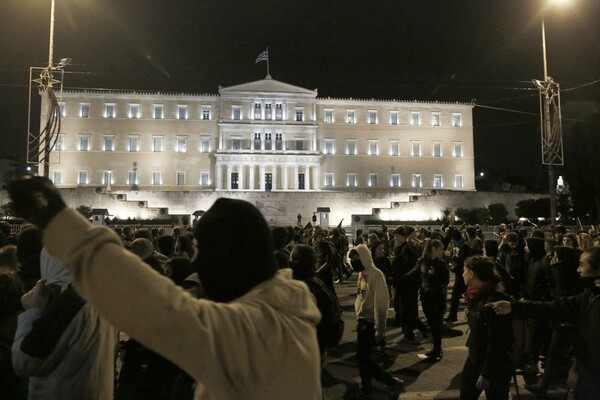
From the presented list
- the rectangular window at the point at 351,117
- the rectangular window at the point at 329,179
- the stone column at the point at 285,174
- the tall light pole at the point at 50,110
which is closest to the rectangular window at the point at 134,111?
the stone column at the point at 285,174

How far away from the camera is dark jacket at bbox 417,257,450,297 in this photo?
659 centimetres

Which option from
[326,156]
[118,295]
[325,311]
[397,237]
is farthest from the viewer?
[326,156]

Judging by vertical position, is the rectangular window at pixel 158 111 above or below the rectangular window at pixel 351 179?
above

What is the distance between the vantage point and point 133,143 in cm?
4884

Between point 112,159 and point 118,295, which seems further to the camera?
point 112,159

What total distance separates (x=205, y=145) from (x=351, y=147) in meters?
16.1

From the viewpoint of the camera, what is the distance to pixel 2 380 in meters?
2.62

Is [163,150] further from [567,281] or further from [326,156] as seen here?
[567,281]

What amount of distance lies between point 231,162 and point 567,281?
44333mm

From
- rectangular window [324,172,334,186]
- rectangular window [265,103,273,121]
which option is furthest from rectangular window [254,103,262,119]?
rectangular window [324,172,334,186]

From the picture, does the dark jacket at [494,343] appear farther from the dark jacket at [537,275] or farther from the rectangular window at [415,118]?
the rectangular window at [415,118]

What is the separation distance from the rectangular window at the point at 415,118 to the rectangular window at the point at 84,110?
3511 centimetres

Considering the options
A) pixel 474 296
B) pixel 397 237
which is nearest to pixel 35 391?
pixel 474 296

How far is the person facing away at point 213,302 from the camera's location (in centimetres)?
103
